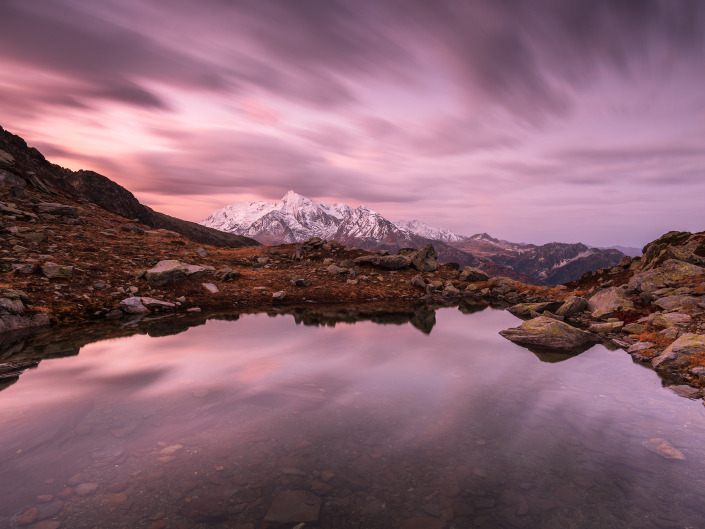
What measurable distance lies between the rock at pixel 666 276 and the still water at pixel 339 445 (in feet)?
67.9

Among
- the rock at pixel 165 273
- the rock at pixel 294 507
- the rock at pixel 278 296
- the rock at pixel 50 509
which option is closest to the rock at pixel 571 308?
the rock at pixel 278 296

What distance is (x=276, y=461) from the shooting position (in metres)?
9.45

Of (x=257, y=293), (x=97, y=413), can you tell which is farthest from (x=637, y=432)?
(x=257, y=293)

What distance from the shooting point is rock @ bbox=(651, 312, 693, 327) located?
23.8 meters

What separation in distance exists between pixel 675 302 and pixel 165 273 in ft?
159

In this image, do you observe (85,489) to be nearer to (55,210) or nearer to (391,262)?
(391,262)

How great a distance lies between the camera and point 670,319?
24656mm

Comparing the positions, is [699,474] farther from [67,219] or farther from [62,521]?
[67,219]

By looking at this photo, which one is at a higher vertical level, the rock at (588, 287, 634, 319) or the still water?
the rock at (588, 287, 634, 319)

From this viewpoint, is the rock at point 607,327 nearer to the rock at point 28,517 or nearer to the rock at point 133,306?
the rock at point 28,517

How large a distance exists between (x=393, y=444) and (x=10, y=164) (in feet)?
248

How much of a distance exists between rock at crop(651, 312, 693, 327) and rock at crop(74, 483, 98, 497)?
34.6 m

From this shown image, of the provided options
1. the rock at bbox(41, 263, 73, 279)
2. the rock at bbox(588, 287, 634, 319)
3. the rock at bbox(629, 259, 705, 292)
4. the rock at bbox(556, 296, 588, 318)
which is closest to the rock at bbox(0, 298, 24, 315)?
the rock at bbox(41, 263, 73, 279)

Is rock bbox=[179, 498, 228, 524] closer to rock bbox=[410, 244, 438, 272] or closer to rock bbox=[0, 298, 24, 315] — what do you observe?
rock bbox=[0, 298, 24, 315]
